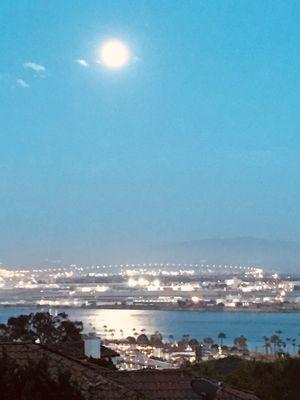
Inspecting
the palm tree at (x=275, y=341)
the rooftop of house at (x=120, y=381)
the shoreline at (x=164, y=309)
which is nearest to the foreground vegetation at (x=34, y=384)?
the rooftop of house at (x=120, y=381)

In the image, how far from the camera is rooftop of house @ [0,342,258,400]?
666 centimetres

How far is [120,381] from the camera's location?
24.4ft

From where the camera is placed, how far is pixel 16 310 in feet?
312

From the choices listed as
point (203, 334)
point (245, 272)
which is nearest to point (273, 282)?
point (245, 272)

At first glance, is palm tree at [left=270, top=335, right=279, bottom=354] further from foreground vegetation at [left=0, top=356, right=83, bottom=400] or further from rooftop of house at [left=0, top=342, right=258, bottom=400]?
foreground vegetation at [left=0, top=356, right=83, bottom=400]

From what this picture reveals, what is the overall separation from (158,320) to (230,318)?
10236 millimetres

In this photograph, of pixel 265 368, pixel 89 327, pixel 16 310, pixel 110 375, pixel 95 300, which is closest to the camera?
pixel 110 375

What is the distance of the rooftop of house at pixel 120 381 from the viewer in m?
6.66

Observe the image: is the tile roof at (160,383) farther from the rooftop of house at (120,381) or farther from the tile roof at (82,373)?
the tile roof at (82,373)

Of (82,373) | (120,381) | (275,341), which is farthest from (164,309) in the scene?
(82,373)

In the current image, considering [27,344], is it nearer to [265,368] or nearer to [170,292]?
[265,368]

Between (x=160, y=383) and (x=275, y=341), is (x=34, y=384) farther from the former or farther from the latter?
(x=275, y=341)

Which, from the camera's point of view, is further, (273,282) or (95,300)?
(273,282)

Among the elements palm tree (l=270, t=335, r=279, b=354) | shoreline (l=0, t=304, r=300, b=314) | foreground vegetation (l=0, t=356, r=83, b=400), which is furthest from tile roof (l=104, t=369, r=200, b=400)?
shoreline (l=0, t=304, r=300, b=314)
